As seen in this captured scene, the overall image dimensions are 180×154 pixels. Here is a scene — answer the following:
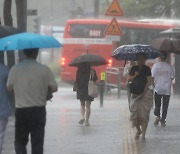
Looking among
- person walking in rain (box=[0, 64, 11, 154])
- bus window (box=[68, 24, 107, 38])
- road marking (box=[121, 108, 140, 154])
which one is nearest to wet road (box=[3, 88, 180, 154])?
road marking (box=[121, 108, 140, 154])

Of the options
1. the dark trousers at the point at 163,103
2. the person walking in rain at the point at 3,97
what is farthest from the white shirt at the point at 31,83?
the dark trousers at the point at 163,103

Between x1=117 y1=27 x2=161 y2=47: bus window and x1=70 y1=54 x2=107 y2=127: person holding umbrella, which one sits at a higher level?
x1=70 y1=54 x2=107 y2=127: person holding umbrella

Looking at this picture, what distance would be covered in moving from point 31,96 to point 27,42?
0.75m

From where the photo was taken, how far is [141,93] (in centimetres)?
1279

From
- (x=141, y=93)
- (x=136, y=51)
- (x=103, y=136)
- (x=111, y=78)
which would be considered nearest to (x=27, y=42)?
(x=141, y=93)

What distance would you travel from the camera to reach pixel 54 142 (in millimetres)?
12898

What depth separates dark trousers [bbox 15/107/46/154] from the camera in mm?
8953

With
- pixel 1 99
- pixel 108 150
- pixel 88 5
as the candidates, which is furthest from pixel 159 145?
pixel 88 5

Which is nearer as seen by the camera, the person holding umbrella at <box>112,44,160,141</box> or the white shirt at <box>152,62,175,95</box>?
the person holding umbrella at <box>112,44,160,141</box>

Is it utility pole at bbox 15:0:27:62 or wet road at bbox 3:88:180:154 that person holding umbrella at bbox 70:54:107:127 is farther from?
utility pole at bbox 15:0:27:62

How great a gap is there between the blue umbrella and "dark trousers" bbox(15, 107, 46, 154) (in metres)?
0.86

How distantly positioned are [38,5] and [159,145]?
65.4 metres

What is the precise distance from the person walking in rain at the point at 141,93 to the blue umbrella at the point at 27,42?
370cm

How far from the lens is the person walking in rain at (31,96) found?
353 inches
